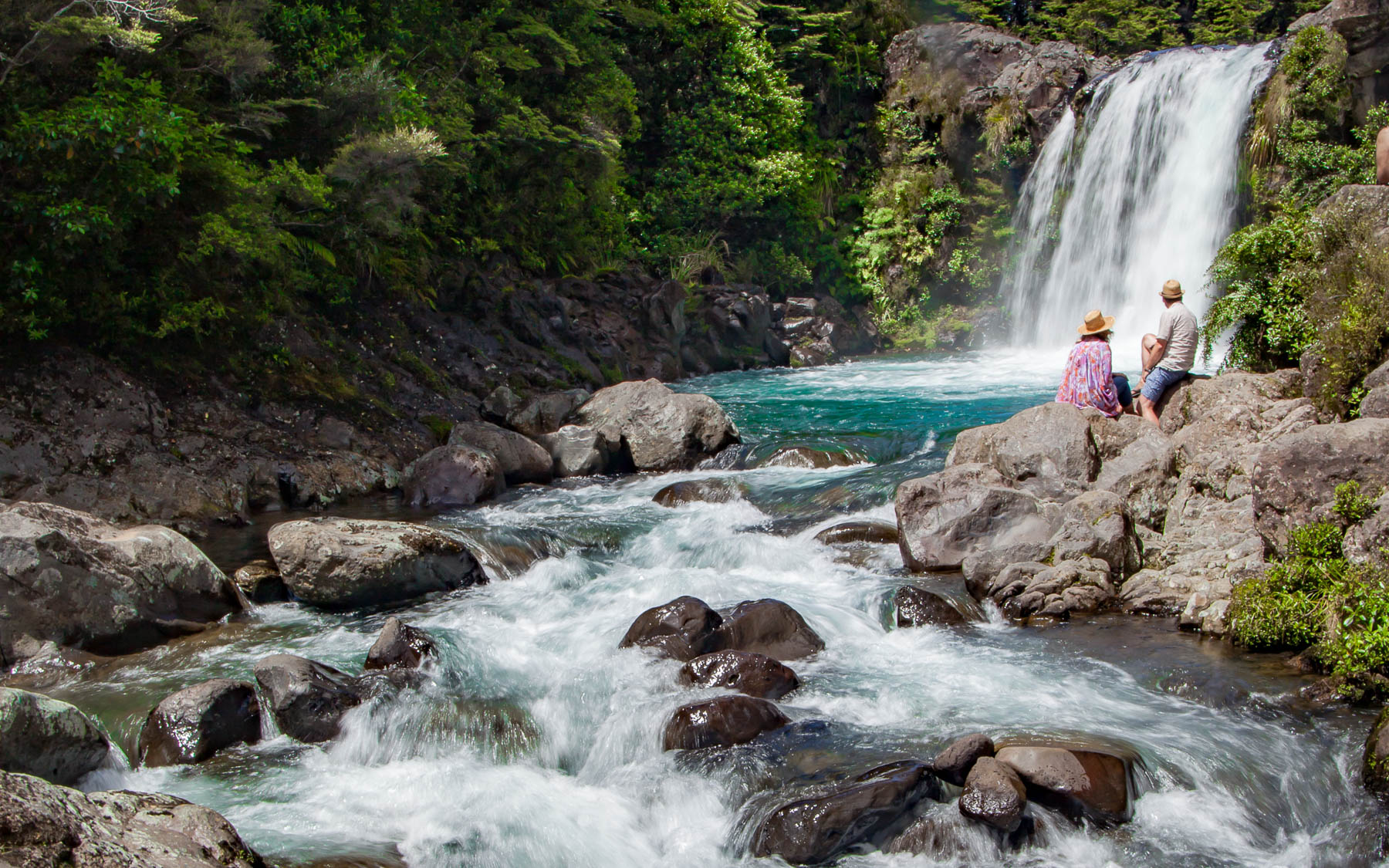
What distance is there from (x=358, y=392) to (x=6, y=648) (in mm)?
7063

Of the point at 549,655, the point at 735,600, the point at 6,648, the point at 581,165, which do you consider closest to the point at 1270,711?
the point at 735,600

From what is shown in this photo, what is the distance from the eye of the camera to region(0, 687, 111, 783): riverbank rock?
5.60 meters

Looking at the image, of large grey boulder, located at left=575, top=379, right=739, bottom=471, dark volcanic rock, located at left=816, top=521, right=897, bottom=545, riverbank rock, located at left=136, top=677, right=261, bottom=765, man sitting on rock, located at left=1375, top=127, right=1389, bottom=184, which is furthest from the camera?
large grey boulder, located at left=575, top=379, right=739, bottom=471

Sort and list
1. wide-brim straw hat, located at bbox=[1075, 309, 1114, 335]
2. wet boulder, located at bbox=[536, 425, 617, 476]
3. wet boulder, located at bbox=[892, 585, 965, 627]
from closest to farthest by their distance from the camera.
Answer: wet boulder, located at bbox=[892, 585, 965, 627] < wide-brim straw hat, located at bbox=[1075, 309, 1114, 335] < wet boulder, located at bbox=[536, 425, 617, 476]

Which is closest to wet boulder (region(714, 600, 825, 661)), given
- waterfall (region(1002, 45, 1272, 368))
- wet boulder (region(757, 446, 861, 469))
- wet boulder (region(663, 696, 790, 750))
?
wet boulder (region(663, 696, 790, 750))

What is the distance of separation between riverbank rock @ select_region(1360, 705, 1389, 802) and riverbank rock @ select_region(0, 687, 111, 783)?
7.39 metres

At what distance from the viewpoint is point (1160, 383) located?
35.8 feet

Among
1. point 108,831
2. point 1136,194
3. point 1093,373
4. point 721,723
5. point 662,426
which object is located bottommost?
point 721,723

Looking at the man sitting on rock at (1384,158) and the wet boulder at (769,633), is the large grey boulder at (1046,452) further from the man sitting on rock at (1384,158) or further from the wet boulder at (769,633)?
the man sitting on rock at (1384,158)

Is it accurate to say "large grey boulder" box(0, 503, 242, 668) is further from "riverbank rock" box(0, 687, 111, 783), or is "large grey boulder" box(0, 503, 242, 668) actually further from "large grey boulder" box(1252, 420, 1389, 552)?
"large grey boulder" box(1252, 420, 1389, 552)

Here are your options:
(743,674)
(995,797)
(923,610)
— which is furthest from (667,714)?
(923,610)

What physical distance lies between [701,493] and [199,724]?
6810mm

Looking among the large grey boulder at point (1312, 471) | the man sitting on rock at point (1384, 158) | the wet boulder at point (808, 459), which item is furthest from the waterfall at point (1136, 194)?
the large grey boulder at point (1312, 471)

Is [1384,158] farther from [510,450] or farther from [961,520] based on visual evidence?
[510,450]
